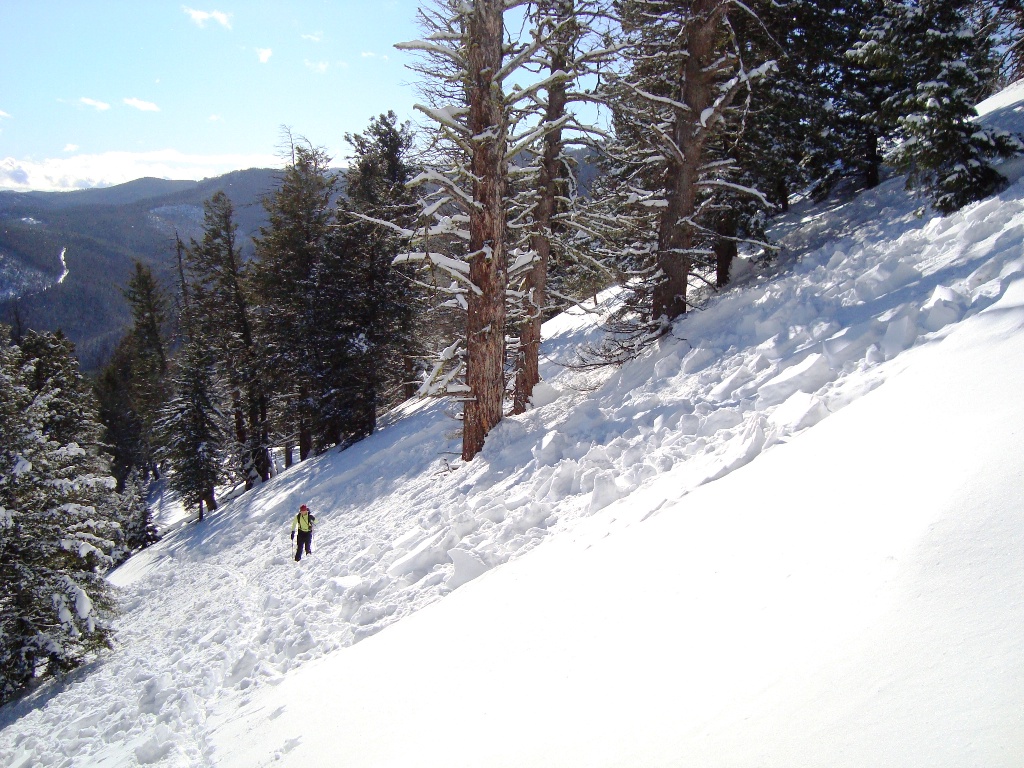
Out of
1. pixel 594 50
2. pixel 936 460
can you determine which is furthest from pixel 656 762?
pixel 594 50

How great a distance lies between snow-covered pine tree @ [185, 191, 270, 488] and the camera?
23.5 metres

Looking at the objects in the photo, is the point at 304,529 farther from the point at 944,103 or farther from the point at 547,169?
the point at 944,103

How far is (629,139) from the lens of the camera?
12562 mm

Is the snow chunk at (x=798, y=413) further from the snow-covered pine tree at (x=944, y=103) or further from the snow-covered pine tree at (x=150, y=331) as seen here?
the snow-covered pine tree at (x=150, y=331)

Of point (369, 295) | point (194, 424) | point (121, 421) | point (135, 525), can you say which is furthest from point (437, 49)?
point (121, 421)

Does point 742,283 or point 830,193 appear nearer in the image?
point 742,283

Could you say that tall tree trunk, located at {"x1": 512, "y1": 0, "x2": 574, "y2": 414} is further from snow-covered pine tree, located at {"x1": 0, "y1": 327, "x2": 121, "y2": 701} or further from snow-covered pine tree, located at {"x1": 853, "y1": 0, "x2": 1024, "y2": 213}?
snow-covered pine tree, located at {"x1": 0, "y1": 327, "x2": 121, "y2": 701}

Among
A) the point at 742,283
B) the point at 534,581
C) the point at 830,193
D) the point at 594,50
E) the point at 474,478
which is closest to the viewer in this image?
the point at 534,581

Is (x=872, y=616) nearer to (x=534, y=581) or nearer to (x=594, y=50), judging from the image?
(x=534, y=581)

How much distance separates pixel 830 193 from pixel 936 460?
14.3 metres

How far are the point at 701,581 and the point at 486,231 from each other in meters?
6.44

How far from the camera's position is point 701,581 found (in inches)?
131

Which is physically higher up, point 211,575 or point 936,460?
point 936,460

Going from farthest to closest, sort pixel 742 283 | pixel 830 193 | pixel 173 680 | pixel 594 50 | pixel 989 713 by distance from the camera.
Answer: pixel 830 193 < pixel 742 283 < pixel 594 50 < pixel 173 680 < pixel 989 713
